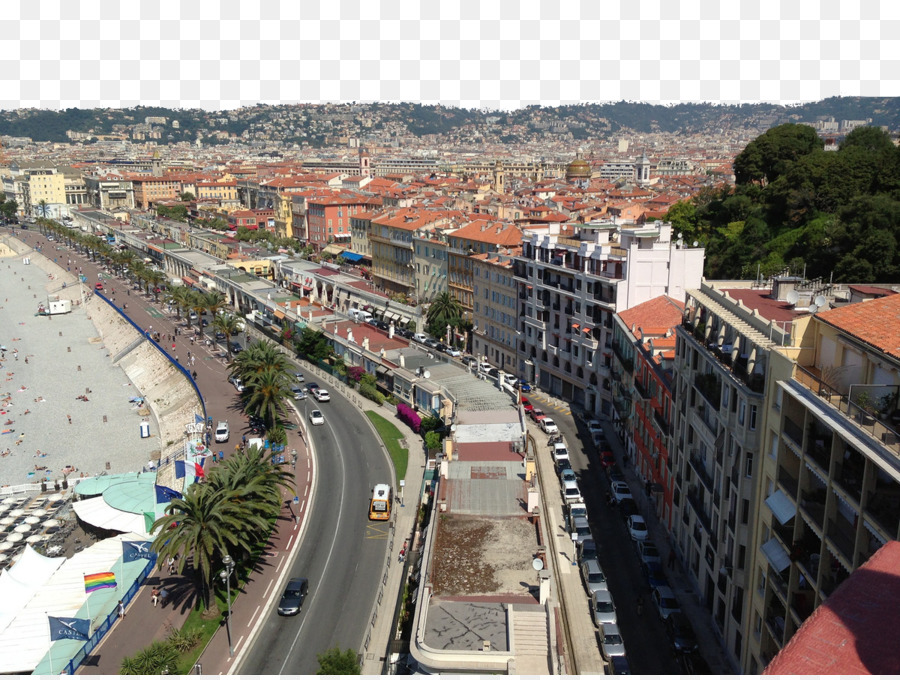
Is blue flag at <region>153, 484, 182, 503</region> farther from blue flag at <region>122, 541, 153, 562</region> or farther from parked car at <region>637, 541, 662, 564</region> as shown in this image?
parked car at <region>637, 541, 662, 564</region>

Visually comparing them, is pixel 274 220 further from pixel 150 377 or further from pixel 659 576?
pixel 659 576

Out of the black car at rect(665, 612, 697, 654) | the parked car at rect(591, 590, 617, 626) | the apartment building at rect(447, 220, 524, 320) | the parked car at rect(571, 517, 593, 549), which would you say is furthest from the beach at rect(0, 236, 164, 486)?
the black car at rect(665, 612, 697, 654)

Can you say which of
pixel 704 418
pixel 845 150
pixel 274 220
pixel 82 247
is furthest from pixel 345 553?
pixel 82 247

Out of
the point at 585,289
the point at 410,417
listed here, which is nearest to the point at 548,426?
the point at 410,417

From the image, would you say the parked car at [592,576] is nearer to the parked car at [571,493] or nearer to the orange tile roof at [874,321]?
the parked car at [571,493]

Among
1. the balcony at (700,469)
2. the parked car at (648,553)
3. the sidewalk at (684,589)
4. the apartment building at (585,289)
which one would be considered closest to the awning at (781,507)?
the balcony at (700,469)

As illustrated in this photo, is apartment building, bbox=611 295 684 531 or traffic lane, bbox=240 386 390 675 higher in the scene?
apartment building, bbox=611 295 684 531
